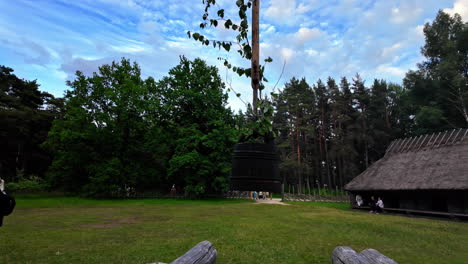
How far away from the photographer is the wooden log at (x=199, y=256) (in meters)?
3.99

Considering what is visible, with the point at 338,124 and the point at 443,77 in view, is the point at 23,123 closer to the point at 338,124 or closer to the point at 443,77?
the point at 338,124

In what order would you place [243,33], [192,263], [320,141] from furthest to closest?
[320,141] → [192,263] → [243,33]

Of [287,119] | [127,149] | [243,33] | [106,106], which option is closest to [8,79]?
[106,106]

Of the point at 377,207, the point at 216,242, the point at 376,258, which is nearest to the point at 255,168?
the point at 376,258

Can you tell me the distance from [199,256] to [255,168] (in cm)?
225

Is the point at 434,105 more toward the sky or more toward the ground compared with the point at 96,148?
more toward the sky

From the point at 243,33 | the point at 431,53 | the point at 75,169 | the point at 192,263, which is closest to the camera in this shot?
the point at 243,33

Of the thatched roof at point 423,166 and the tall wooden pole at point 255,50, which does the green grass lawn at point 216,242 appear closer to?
the tall wooden pole at point 255,50

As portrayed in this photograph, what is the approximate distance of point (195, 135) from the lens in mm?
31297

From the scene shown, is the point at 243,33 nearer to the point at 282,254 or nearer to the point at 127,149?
the point at 282,254

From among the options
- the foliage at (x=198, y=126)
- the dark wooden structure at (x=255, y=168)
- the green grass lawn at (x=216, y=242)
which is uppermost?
the foliage at (x=198, y=126)

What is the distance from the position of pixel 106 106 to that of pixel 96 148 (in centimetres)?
489

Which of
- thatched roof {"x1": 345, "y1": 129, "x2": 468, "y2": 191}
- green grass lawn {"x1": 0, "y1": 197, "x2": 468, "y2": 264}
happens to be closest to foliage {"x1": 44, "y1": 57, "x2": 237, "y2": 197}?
thatched roof {"x1": 345, "y1": 129, "x2": 468, "y2": 191}

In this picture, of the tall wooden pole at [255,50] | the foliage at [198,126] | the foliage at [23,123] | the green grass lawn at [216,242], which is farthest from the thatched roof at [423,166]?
the foliage at [23,123]
